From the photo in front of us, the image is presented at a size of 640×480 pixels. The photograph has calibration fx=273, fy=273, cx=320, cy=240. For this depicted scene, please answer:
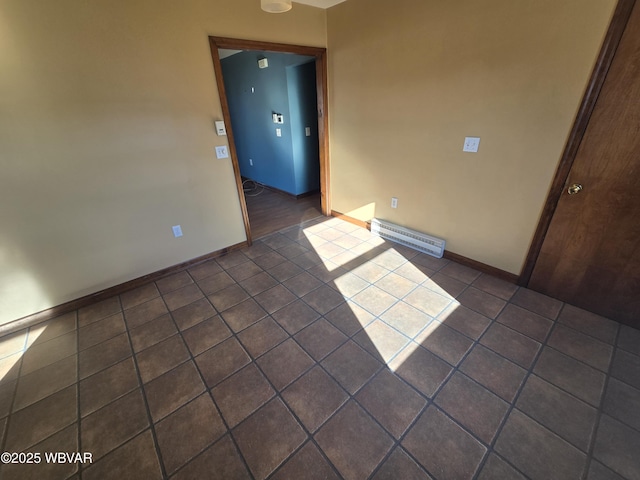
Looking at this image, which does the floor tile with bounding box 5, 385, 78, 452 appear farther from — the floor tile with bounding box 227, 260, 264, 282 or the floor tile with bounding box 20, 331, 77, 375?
the floor tile with bounding box 227, 260, 264, 282

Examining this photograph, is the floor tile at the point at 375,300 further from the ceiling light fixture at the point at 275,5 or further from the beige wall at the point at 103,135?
the ceiling light fixture at the point at 275,5

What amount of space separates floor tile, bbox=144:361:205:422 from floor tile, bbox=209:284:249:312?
1.88 feet

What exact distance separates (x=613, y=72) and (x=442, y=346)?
1.91 metres

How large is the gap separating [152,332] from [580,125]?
3.24 m

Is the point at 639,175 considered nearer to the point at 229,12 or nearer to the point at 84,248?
the point at 229,12

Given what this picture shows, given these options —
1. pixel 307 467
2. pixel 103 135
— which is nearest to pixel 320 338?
pixel 307 467

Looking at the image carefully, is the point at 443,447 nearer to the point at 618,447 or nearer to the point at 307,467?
the point at 307,467

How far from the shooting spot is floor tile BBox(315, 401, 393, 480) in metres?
1.22

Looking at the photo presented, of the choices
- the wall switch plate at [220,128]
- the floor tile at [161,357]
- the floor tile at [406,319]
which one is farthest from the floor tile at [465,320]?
the wall switch plate at [220,128]

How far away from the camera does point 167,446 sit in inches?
52.1

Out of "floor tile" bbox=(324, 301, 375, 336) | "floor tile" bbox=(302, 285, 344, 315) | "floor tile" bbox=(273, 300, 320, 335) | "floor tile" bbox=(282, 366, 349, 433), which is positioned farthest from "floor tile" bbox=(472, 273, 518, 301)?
"floor tile" bbox=(282, 366, 349, 433)

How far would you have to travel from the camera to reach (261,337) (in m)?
1.92

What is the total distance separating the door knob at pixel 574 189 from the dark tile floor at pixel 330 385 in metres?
0.85

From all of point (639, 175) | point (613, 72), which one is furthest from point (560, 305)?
point (613, 72)
